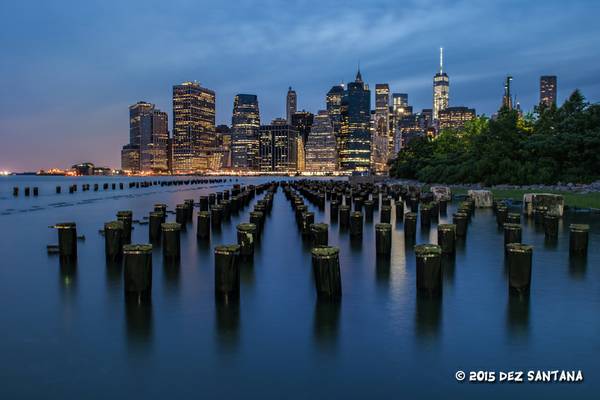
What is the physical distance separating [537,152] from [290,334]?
50.0 metres

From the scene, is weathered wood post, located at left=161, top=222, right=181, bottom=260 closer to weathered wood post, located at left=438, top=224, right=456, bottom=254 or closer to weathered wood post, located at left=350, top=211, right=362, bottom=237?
weathered wood post, located at left=350, top=211, right=362, bottom=237

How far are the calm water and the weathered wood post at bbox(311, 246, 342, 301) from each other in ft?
1.10

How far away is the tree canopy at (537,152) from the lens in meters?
45.3

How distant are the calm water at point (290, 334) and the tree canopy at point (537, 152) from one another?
1420 inches

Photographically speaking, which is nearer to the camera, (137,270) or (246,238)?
(137,270)

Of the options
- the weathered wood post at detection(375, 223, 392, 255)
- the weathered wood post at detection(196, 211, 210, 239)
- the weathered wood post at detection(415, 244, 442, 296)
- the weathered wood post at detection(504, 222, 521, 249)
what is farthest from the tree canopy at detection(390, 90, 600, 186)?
the weathered wood post at detection(415, 244, 442, 296)

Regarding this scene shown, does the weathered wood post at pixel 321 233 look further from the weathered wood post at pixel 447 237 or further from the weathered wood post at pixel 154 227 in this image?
the weathered wood post at pixel 154 227

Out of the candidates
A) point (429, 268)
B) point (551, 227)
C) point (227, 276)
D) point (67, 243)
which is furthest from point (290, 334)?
point (551, 227)

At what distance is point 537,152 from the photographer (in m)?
51.4

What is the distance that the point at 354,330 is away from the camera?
331 inches

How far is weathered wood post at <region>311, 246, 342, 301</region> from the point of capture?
30.9ft

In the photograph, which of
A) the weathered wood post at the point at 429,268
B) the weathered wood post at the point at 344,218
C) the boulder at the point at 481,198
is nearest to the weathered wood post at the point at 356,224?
the weathered wood post at the point at 344,218

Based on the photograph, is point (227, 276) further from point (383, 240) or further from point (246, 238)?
point (383, 240)

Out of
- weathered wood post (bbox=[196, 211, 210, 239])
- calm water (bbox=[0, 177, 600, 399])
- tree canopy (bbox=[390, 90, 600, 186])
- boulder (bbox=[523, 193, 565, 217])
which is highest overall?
tree canopy (bbox=[390, 90, 600, 186])
